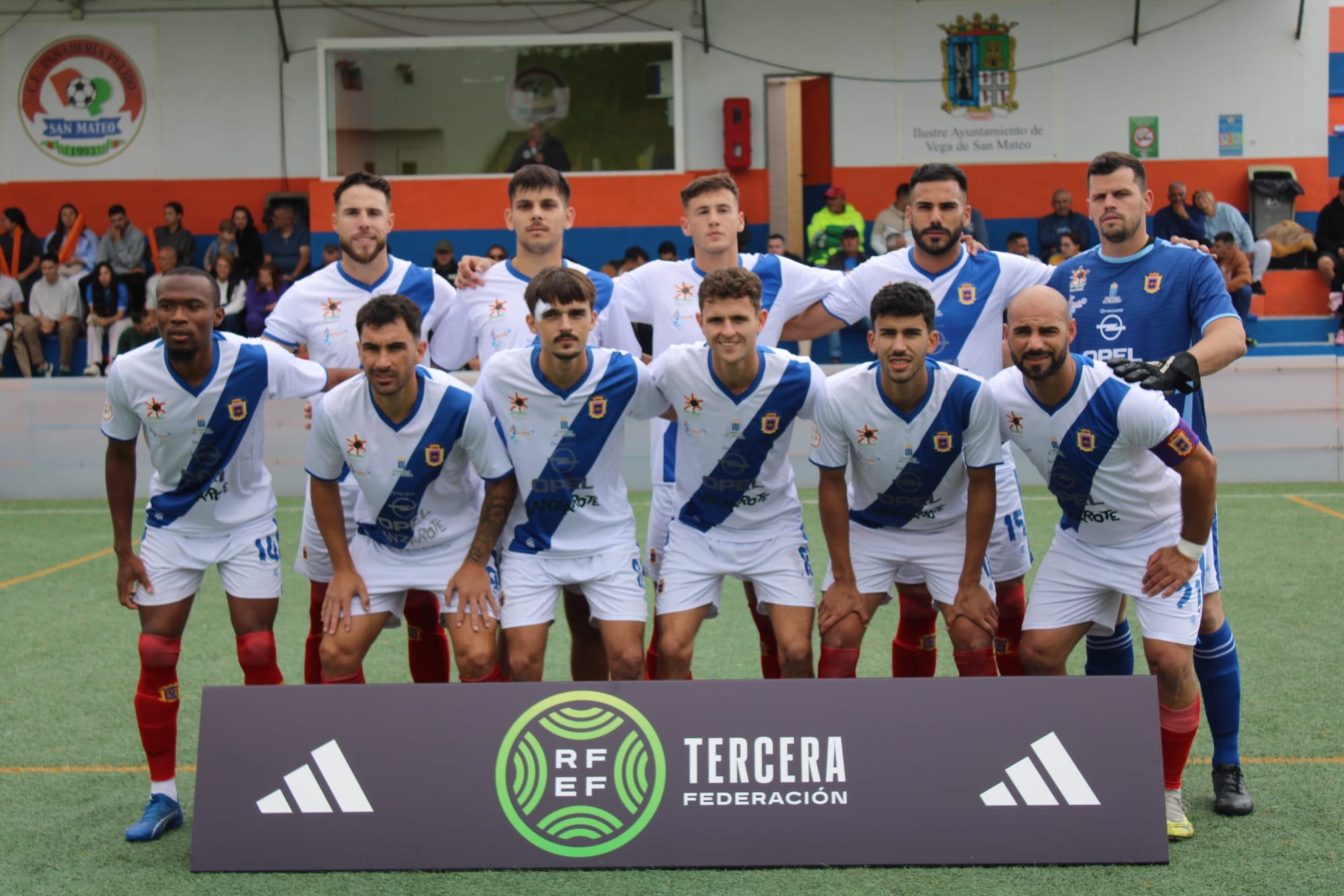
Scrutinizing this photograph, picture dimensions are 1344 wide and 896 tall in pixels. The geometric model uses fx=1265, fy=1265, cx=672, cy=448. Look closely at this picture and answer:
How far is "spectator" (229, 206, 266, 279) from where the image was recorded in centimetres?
1495

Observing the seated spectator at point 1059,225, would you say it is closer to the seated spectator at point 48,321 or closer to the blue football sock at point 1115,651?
the blue football sock at point 1115,651

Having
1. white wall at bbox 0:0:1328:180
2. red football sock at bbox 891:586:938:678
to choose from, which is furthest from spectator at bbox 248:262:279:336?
red football sock at bbox 891:586:938:678

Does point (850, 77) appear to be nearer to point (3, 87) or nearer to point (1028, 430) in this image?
point (3, 87)

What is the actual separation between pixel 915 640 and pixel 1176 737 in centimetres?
104

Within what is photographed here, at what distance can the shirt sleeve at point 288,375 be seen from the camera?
451 cm

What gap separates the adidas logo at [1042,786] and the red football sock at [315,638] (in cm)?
268

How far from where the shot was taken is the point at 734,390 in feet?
14.5

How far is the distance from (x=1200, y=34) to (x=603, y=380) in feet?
48.2

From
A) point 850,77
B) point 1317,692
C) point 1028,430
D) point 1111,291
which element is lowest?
point 1317,692

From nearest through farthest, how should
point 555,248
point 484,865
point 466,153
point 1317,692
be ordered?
point 484,865 → point 555,248 → point 1317,692 → point 466,153

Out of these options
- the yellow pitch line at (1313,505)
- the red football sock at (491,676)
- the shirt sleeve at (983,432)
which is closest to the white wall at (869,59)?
the yellow pitch line at (1313,505)

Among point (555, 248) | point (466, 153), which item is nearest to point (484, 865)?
point (555, 248)

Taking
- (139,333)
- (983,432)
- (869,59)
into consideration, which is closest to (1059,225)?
(869,59)

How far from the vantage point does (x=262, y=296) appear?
14.5 meters
